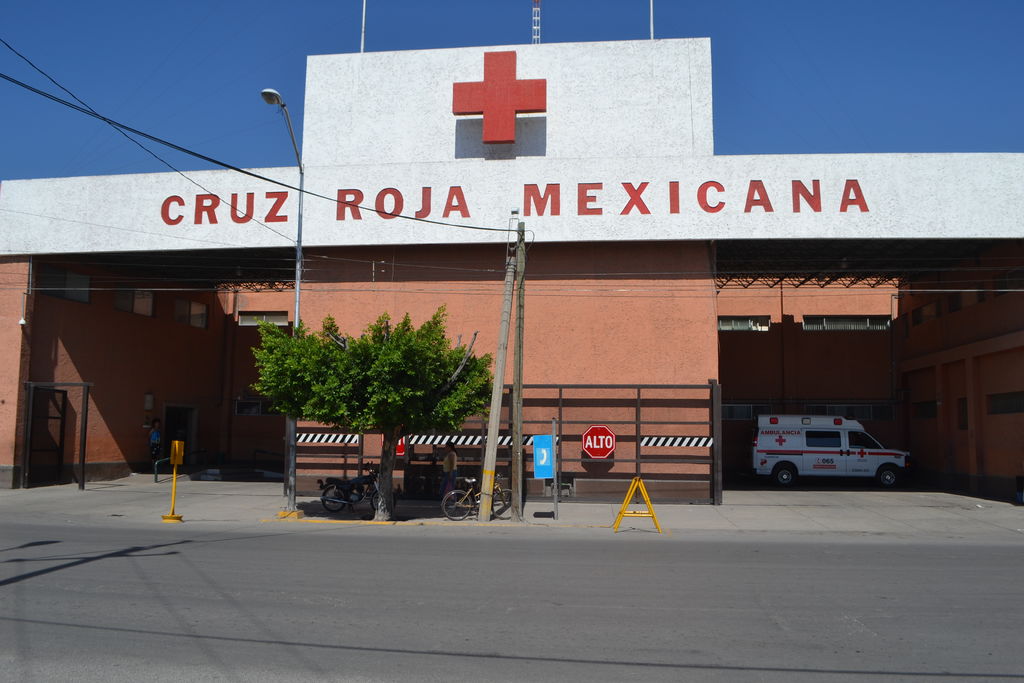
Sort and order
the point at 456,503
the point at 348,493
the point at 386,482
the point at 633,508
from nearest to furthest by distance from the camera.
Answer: the point at 386,482 → the point at 456,503 → the point at 348,493 → the point at 633,508

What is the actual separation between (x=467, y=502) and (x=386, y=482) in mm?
1963

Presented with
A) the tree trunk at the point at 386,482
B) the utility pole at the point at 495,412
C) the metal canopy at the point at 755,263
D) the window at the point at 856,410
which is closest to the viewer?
the utility pole at the point at 495,412

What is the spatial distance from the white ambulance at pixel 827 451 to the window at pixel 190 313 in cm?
2212

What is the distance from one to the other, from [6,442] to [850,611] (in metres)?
22.6

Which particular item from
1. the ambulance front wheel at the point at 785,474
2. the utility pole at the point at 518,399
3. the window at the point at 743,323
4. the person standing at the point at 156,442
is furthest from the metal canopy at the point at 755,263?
the utility pole at the point at 518,399

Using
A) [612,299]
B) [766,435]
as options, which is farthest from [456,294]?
[766,435]

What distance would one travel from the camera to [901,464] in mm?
26531

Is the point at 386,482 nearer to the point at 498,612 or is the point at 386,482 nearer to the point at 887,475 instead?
the point at 498,612

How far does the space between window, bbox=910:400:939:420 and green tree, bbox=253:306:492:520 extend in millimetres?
19002

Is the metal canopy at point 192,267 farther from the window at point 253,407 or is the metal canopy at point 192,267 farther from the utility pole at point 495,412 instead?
the utility pole at point 495,412

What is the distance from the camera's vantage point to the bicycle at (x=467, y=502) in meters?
18.0

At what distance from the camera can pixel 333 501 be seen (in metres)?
18.8

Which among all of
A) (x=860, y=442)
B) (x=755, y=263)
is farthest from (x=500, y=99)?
(x=860, y=442)

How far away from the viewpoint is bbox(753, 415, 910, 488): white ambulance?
26578mm
